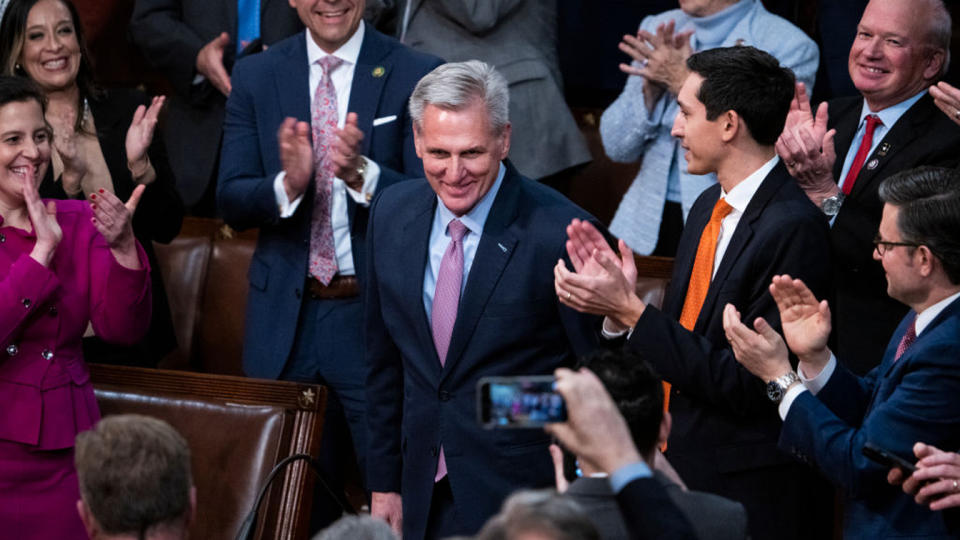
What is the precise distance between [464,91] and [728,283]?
2.39ft

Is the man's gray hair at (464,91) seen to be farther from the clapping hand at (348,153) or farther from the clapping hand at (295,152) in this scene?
the clapping hand at (295,152)

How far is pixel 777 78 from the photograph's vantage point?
3.01m

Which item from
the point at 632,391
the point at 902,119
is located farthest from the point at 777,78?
the point at 632,391

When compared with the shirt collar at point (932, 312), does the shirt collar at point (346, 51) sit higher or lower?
higher

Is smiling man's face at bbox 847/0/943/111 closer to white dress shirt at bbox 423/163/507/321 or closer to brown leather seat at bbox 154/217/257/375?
white dress shirt at bbox 423/163/507/321

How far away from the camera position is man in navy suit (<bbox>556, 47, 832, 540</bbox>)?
9.36ft

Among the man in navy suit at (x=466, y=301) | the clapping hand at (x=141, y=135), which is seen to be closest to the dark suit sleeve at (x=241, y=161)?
the clapping hand at (x=141, y=135)

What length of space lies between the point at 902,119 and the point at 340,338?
1.69 meters

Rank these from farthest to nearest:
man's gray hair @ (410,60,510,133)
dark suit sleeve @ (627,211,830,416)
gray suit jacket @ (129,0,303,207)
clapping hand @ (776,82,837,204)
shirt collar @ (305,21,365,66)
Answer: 1. gray suit jacket @ (129,0,303,207)
2. shirt collar @ (305,21,365,66)
3. clapping hand @ (776,82,837,204)
4. man's gray hair @ (410,60,510,133)
5. dark suit sleeve @ (627,211,830,416)

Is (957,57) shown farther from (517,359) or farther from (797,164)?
(517,359)

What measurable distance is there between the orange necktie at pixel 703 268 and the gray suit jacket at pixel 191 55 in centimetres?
220

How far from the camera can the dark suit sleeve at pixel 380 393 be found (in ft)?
10.3

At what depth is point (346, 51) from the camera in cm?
387

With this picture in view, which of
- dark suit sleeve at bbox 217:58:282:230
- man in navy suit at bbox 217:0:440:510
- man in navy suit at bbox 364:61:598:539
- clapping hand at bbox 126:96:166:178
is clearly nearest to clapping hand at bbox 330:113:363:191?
man in navy suit at bbox 217:0:440:510
